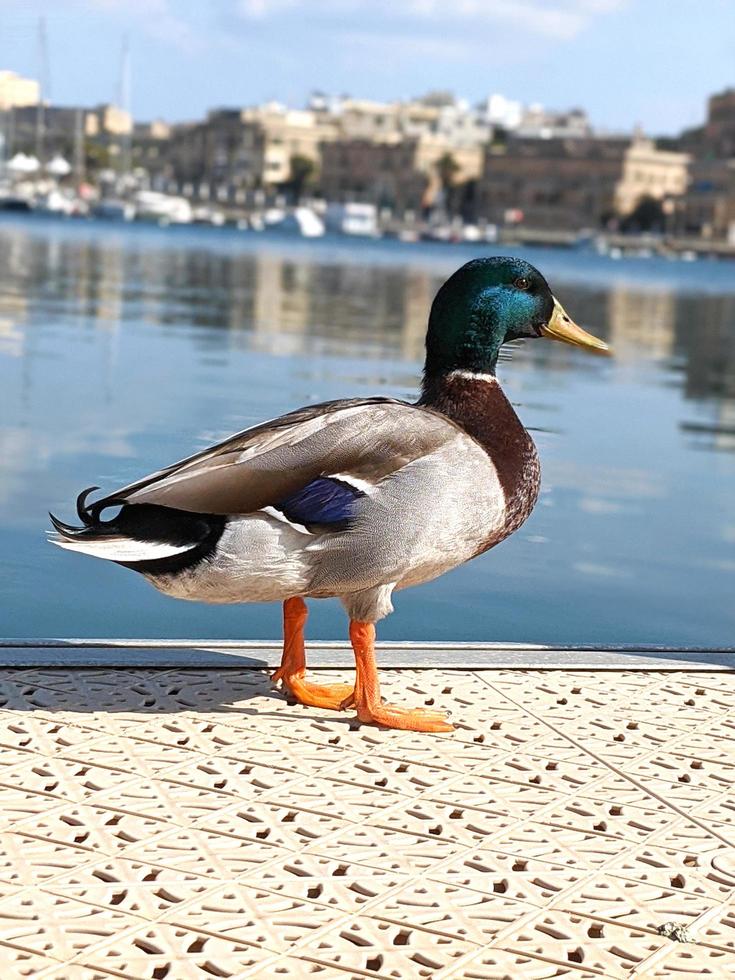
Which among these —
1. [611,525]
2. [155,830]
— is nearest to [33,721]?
[155,830]

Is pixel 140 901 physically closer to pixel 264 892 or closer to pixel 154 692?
pixel 264 892

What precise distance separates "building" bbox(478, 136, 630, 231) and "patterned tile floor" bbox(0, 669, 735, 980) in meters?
107

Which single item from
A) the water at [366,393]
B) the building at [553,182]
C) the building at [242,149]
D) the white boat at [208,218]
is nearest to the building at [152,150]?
the building at [242,149]

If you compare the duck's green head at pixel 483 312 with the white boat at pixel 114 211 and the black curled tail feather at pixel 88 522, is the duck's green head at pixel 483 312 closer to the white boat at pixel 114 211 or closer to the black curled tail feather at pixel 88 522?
the black curled tail feather at pixel 88 522

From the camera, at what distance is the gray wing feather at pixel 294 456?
2.62 metres

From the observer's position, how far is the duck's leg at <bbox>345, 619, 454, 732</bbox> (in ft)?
8.89

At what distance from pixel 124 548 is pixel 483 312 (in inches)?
29.4

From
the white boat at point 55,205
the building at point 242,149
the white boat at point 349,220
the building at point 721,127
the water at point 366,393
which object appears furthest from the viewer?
the building at point 242,149

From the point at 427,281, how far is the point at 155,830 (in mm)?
26882

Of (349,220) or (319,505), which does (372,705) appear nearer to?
(319,505)

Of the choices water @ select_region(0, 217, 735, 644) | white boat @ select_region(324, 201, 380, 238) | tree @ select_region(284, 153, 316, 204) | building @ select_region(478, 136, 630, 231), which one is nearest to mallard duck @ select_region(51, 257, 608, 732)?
water @ select_region(0, 217, 735, 644)

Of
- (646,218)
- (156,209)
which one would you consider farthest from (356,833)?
(646,218)

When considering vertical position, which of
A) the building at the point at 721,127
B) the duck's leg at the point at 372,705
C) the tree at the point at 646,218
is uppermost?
the building at the point at 721,127

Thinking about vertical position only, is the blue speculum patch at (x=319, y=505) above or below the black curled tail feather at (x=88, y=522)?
above
